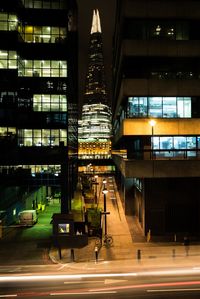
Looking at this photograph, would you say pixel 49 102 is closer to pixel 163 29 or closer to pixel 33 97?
pixel 33 97

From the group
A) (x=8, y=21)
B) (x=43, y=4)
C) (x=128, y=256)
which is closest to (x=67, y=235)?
(x=128, y=256)

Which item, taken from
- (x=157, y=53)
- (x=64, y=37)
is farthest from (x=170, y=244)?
(x=64, y=37)

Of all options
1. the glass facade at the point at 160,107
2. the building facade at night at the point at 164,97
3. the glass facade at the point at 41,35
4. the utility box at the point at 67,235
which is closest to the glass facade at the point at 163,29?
the building facade at night at the point at 164,97

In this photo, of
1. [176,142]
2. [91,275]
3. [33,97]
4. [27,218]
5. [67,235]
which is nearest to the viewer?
[91,275]

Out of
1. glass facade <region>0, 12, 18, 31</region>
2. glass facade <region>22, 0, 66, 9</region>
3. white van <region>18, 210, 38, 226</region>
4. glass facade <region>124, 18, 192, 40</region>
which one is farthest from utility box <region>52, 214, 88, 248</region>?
glass facade <region>22, 0, 66, 9</region>

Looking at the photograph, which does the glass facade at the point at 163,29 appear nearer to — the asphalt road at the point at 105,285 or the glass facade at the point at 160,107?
the glass facade at the point at 160,107

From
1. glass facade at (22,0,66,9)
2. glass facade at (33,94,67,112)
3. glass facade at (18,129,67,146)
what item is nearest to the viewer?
glass facade at (18,129,67,146)

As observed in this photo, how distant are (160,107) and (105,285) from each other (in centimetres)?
2081

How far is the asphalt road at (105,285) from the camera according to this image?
16.1m

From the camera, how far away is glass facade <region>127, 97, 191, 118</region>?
33719 mm

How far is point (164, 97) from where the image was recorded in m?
33.6

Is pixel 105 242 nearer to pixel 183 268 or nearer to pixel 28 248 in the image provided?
pixel 28 248

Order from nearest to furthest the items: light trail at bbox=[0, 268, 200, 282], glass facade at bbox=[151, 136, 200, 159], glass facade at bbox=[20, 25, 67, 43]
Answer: light trail at bbox=[0, 268, 200, 282]
glass facade at bbox=[151, 136, 200, 159]
glass facade at bbox=[20, 25, 67, 43]

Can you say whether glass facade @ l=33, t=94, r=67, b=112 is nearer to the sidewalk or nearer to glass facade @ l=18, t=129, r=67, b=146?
glass facade @ l=18, t=129, r=67, b=146
